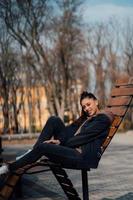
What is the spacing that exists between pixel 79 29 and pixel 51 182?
1195 inches

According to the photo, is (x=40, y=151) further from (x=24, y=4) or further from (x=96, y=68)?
(x=96, y=68)

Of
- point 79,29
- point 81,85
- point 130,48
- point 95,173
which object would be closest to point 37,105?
point 81,85

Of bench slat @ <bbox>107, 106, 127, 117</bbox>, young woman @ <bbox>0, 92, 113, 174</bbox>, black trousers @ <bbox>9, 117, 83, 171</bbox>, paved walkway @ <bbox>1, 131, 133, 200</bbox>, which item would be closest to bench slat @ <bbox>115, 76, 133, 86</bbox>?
bench slat @ <bbox>107, 106, 127, 117</bbox>

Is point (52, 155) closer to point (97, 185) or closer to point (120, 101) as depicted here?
point (120, 101)

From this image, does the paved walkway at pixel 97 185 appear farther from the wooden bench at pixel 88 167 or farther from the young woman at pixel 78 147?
the young woman at pixel 78 147

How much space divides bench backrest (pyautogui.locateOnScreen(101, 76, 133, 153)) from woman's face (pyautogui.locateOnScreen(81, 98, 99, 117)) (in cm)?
25

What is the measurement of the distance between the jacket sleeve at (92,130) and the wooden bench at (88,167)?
0.86 feet

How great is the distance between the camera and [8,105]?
53.8 m

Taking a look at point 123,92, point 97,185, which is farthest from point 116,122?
point 97,185

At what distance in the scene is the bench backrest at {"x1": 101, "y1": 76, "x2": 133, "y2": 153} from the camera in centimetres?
666

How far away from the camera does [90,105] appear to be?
6.62 metres

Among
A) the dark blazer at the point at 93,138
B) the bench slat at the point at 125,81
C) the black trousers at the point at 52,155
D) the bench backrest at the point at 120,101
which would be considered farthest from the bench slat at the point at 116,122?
the black trousers at the point at 52,155

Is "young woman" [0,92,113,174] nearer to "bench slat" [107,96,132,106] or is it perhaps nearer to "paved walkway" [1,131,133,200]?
"bench slat" [107,96,132,106]

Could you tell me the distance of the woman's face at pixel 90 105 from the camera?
260 inches
